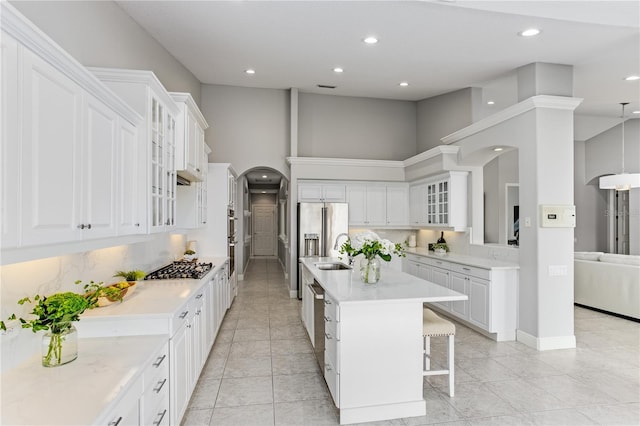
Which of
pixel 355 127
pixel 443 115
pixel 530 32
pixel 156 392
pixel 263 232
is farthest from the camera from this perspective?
pixel 263 232

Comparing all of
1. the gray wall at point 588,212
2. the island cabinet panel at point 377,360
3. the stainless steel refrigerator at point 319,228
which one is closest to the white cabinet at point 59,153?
the island cabinet panel at point 377,360

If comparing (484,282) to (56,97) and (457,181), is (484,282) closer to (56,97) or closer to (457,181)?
(457,181)

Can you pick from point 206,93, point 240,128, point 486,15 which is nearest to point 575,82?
point 486,15

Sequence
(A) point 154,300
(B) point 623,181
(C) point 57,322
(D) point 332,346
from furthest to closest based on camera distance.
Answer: (B) point 623,181 < (D) point 332,346 < (A) point 154,300 < (C) point 57,322

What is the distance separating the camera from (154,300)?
7.89 ft

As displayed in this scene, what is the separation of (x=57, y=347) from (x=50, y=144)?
0.91 metres

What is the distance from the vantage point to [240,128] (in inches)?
250

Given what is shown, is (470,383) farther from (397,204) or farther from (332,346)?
(397,204)

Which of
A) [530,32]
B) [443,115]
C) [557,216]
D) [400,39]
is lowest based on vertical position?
[557,216]

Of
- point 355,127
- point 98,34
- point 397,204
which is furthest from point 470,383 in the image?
point 355,127

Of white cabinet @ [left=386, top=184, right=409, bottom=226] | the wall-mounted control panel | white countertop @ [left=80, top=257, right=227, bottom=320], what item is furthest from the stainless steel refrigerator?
the wall-mounted control panel

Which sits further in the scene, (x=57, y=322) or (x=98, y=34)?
(x=98, y=34)

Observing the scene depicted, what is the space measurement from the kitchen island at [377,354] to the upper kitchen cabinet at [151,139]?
5.05ft

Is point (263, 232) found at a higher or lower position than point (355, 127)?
lower
